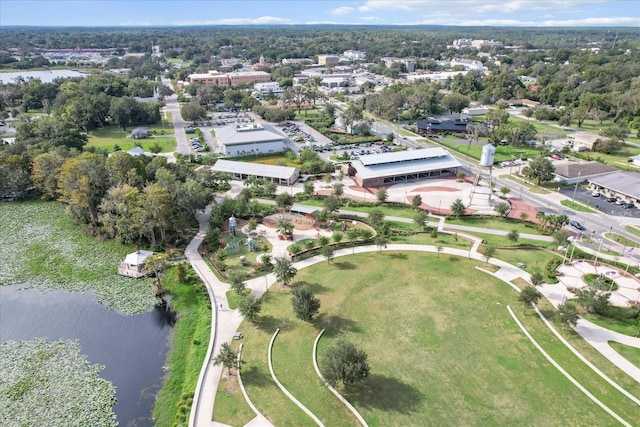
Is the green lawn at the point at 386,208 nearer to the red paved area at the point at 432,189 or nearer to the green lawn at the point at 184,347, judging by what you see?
the red paved area at the point at 432,189

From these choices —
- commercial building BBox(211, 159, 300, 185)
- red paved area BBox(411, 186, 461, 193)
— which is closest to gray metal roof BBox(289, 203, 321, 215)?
commercial building BBox(211, 159, 300, 185)

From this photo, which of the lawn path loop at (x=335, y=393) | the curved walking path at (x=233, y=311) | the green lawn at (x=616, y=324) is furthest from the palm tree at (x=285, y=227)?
the green lawn at (x=616, y=324)

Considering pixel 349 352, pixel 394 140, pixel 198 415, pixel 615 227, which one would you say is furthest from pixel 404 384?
pixel 394 140

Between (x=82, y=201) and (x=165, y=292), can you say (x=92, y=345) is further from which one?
(x=82, y=201)

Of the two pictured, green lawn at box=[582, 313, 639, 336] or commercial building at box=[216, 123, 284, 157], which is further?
commercial building at box=[216, 123, 284, 157]

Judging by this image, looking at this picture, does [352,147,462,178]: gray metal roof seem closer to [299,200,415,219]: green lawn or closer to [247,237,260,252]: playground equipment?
[299,200,415,219]: green lawn

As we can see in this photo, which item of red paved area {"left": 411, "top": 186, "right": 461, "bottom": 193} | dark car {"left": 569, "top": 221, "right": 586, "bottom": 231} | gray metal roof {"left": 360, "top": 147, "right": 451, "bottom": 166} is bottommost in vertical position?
dark car {"left": 569, "top": 221, "right": 586, "bottom": 231}
